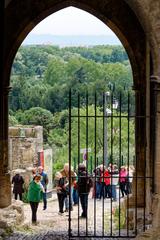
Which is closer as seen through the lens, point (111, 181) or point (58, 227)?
point (111, 181)

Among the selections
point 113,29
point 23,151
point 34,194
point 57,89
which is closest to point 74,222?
point 34,194

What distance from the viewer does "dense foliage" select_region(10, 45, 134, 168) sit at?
54625 mm

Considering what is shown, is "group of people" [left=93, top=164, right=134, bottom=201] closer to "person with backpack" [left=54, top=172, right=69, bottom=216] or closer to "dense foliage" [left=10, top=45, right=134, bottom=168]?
"person with backpack" [left=54, top=172, right=69, bottom=216]

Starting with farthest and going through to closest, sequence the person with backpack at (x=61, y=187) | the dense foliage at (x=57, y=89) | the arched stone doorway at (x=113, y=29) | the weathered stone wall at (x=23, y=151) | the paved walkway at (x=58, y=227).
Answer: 1. the dense foliage at (x=57, y=89)
2. the weathered stone wall at (x=23, y=151)
3. the arched stone doorway at (x=113, y=29)
4. the person with backpack at (x=61, y=187)
5. the paved walkway at (x=58, y=227)

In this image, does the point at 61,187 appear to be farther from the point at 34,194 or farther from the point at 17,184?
the point at 17,184

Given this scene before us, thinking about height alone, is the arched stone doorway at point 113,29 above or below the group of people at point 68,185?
above

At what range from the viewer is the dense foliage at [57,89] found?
179 feet

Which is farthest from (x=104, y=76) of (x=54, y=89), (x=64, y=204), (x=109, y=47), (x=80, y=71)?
(x=64, y=204)

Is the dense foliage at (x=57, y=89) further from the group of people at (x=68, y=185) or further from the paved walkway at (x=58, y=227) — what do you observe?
the group of people at (x=68, y=185)

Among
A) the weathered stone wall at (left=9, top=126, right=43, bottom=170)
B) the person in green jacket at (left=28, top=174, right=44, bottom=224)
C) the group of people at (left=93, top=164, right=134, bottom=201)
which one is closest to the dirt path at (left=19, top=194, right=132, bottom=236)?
the person in green jacket at (left=28, top=174, right=44, bottom=224)

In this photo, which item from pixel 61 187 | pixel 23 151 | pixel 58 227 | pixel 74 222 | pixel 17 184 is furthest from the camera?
pixel 23 151

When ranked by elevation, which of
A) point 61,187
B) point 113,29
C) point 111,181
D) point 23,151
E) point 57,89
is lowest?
point 61,187

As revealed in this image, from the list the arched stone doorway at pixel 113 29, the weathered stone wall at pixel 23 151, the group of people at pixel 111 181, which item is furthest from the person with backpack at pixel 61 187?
the weathered stone wall at pixel 23 151

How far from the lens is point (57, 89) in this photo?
2867 inches
